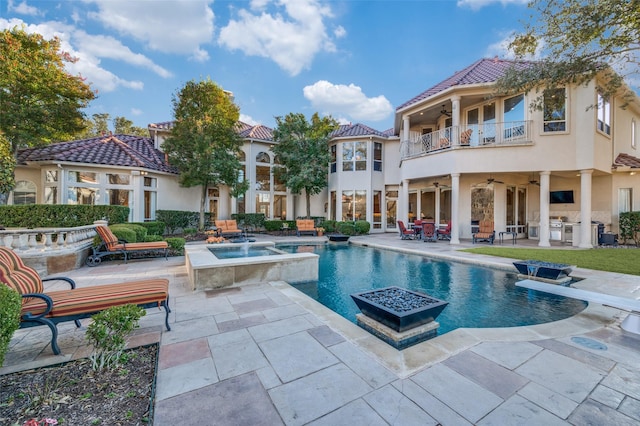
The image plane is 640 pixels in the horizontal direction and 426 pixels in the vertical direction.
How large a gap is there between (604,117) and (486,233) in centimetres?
731

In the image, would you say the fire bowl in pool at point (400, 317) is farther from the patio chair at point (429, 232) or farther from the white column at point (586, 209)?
the white column at point (586, 209)

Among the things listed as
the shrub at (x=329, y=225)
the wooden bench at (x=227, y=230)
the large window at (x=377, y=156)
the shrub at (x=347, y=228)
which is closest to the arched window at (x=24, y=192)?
the wooden bench at (x=227, y=230)

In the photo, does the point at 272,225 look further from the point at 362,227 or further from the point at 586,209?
the point at 586,209

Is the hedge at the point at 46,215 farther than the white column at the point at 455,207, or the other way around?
the white column at the point at 455,207

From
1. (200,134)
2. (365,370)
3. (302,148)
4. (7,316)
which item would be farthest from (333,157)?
(7,316)

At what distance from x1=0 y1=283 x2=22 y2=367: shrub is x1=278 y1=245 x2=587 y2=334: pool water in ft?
12.5

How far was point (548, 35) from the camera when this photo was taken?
7793mm

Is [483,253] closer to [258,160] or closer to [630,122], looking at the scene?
[630,122]

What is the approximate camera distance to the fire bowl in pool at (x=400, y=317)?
3093 millimetres

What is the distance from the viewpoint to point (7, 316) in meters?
2.17

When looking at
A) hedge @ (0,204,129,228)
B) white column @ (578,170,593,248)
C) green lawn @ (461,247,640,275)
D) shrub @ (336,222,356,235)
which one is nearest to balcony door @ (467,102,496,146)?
white column @ (578,170,593,248)

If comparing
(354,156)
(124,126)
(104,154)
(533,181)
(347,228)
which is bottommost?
(347,228)

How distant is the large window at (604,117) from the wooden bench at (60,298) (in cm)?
1688

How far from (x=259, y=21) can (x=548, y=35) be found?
33.7 ft
